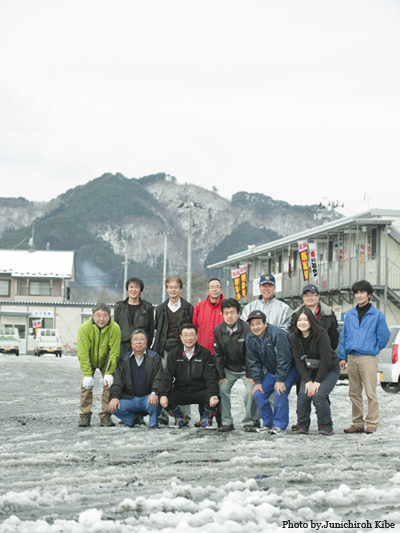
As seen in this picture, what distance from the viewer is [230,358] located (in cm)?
820

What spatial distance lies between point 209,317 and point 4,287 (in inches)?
2097

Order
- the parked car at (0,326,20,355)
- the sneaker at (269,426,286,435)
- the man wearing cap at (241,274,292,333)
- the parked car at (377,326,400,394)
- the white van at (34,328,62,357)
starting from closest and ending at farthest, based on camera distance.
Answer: the sneaker at (269,426,286,435) → the man wearing cap at (241,274,292,333) → the parked car at (377,326,400,394) → the parked car at (0,326,20,355) → the white van at (34,328,62,357)

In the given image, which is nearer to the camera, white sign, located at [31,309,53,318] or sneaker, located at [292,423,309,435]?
sneaker, located at [292,423,309,435]

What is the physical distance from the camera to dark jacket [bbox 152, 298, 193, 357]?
8.62m

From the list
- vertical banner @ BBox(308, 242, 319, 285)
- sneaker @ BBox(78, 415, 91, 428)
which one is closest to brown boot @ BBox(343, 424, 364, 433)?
sneaker @ BBox(78, 415, 91, 428)

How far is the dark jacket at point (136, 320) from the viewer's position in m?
8.72

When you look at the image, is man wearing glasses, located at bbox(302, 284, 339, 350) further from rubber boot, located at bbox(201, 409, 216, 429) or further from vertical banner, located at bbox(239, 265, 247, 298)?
vertical banner, located at bbox(239, 265, 247, 298)

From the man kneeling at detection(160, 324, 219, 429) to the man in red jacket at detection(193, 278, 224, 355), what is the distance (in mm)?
426

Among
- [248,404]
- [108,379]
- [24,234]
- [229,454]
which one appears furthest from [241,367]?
[24,234]

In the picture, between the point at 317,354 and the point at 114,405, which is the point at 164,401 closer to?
the point at 114,405

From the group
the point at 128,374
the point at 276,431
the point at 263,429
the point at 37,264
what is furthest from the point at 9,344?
the point at 276,431

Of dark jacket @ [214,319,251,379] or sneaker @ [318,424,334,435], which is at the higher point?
dark jacket @ [214,319,251,379]

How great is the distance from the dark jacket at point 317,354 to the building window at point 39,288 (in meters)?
53.8

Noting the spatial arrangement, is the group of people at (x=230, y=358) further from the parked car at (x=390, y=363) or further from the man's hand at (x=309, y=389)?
the parked car at (x=390, y=363)
